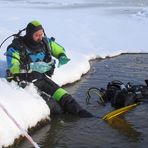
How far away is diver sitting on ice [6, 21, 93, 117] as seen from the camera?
7359mm

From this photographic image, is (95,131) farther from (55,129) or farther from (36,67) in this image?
(36,67)

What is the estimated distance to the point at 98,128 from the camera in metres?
6.77

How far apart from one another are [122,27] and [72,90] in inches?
383

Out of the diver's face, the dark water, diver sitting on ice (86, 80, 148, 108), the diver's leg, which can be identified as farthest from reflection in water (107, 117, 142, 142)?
the diver's face

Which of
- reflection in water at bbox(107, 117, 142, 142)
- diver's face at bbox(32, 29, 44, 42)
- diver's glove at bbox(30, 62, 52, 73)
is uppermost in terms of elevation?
diver's face at bbox(32, 29, 44, 42)

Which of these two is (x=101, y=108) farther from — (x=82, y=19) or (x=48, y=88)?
(x=82, y=19)

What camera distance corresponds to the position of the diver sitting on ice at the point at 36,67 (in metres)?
7.36

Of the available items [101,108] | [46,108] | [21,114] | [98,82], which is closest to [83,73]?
[98,82]

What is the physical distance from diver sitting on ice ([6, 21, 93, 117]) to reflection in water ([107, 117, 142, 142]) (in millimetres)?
488

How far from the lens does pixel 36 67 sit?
752cm

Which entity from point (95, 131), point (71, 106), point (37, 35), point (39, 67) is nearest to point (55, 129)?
point (95, 131)

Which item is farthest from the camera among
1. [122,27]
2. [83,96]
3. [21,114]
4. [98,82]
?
[122,27]

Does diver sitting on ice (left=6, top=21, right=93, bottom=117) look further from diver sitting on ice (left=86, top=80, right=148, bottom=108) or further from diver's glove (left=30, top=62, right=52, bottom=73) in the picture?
diver sitting on ice (left=86, top=80, right=148, bottom=108)

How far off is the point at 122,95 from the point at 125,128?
43.0 inches
